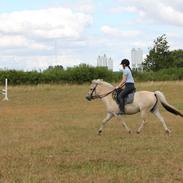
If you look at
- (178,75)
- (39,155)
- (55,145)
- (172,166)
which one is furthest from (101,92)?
(178,75)

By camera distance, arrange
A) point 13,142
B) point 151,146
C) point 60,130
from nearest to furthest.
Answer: point 151,146
point 13,142
point 60,130

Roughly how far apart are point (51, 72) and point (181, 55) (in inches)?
1873

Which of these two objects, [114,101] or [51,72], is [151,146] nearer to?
[114,101]

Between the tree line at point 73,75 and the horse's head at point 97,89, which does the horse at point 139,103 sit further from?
the tree line at point 73,75

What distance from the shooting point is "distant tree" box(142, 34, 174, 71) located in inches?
3103

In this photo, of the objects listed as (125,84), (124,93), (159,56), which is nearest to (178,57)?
(159,56)

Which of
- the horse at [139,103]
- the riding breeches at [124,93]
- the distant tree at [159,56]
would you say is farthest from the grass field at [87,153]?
the distant tree at [159,56]

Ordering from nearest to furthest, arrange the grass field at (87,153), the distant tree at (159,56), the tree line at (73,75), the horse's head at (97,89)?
the grass field at (87,153)
the horse's head at (97,89)
the tree line at (73,75)
the distant tree at (159,56)

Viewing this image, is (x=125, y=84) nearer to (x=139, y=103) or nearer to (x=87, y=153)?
(x=139, y=103)

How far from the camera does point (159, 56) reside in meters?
79.7

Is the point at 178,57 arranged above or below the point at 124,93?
above

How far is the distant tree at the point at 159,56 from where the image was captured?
259ft

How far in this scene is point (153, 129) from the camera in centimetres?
1728

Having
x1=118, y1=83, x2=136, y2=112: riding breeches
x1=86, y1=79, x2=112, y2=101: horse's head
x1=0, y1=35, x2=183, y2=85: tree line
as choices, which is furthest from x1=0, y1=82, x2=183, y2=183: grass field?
x1=0, y1=35, x2=183, y2=85: tree line
